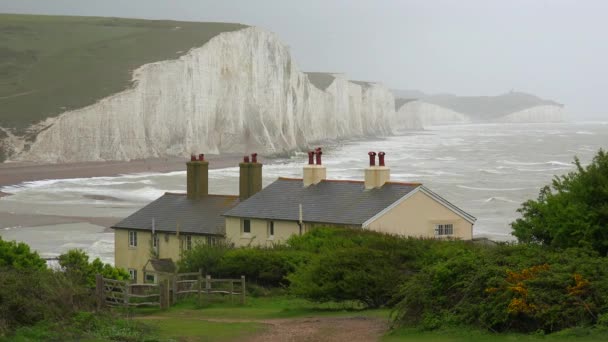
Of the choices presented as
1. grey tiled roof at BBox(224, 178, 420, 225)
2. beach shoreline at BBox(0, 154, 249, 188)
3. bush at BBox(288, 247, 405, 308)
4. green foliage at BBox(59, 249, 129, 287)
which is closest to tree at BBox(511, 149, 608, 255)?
bush at BBox(288, 247, 405, 308)

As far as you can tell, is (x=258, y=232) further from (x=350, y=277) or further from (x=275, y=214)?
(x=350, y=277)

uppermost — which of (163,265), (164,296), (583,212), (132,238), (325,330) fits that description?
(583,212)

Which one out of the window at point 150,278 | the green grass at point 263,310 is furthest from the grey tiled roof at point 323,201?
the green grass at point 263,310

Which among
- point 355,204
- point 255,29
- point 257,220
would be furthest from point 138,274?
point 255,29

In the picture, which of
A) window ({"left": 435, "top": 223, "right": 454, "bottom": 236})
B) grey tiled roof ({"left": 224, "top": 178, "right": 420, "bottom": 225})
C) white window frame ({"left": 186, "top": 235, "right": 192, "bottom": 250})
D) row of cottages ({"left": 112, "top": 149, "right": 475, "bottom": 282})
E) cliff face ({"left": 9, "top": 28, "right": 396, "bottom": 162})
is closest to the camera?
grey tiled roof ({"left": 224, "top": 178, "right": 420, "bottom": 225})

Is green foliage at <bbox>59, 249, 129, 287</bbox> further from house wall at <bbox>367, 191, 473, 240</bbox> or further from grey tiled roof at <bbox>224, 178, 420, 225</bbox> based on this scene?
house wall at <bbox>367, 191, 473, 240</bbox>

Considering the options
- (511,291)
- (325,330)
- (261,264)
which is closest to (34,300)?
(325,330)

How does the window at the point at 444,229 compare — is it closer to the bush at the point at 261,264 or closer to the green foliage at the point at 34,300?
the bush at the point at 261,264
